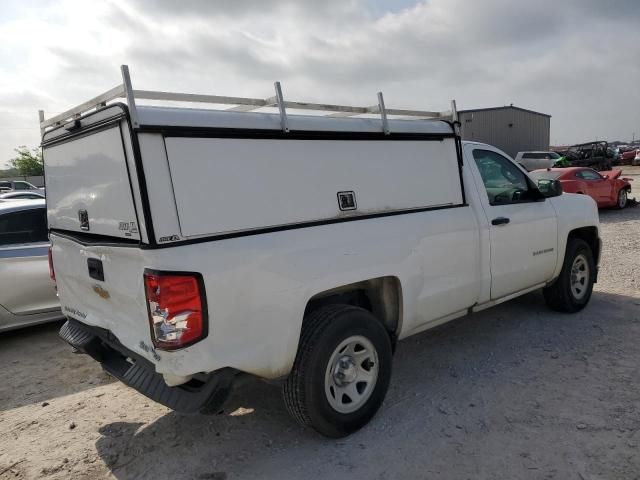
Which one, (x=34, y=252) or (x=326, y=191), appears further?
(x=34, y=252)

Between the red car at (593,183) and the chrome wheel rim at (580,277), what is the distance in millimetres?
7712

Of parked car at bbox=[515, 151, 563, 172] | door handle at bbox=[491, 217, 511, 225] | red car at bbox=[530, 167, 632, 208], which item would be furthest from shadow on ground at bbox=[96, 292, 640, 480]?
parked car at bbox=[515, 151, 563, 172]

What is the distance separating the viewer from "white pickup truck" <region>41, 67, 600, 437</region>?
8.46ft

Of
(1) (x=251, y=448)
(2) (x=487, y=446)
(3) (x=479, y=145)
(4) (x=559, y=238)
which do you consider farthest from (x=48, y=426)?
(4) (x=559, y=238)

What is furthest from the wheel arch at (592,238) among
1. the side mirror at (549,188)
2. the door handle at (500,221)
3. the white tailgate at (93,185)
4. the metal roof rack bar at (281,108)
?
the white tailgate at (93,185)

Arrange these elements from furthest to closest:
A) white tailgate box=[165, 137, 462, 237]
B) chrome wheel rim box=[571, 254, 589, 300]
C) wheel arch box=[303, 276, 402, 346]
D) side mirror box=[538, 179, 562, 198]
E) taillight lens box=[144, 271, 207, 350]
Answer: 1. chrome wheel rim box=[571, 254, 589, 300]
2. side mirror box=[538, 179, 562, 198]
3. wheel arch box=[303, 276, 402, 346]
4. white tailgate box=[165, 137, 462, 237]
5. taillight lens box=[144, 271, 207, 350]

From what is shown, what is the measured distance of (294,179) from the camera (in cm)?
306

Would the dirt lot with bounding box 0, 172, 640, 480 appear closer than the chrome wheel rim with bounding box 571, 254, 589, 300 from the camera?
Yes

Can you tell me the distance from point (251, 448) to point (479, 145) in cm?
319

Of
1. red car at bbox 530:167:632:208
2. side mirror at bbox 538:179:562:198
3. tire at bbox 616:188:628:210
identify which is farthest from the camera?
tire at bbox 616:188:628:210

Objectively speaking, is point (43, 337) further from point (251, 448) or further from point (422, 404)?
point (422, 404)

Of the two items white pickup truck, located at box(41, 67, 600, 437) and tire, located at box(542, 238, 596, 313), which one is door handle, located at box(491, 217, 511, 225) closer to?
white pickup truck, located at box(41, 67, 600, 437)

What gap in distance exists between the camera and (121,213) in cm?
279

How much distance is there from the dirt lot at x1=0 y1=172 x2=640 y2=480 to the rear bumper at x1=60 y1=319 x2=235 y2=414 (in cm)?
21
